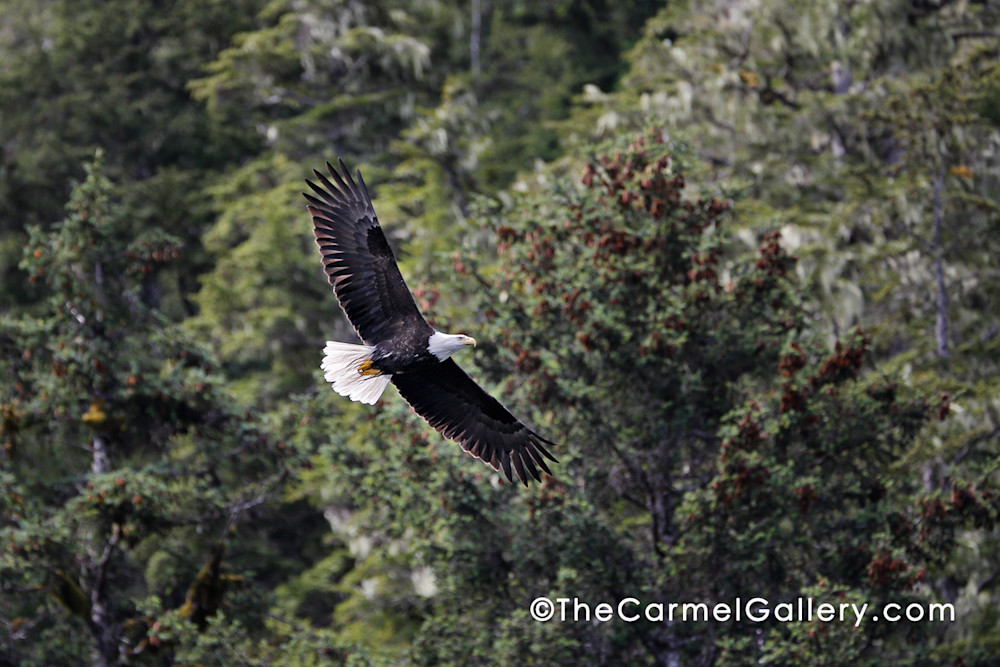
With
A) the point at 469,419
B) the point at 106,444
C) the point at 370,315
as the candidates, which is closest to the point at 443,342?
the point at 370,315

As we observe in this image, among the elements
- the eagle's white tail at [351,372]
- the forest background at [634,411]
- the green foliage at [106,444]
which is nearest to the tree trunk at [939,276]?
the forest background at [634,411]

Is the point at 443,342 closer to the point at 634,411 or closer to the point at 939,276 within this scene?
the point at 634,411

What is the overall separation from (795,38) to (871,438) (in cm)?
729

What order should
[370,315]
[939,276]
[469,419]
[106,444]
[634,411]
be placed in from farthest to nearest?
[106,444]
[939,276]
[634,411]
[469,419]
[370,315]

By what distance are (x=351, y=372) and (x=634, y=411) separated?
3.10 meters

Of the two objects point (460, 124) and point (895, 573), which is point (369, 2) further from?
point (895, 573)

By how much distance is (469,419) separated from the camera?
9680mm

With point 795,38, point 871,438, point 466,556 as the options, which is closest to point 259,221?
point 795,38

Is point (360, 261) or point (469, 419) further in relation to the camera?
point (469, 419)

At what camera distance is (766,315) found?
11.1m

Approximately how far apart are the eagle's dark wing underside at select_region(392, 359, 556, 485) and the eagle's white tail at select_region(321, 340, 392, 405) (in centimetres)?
35

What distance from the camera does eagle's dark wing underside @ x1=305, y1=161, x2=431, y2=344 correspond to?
899cm

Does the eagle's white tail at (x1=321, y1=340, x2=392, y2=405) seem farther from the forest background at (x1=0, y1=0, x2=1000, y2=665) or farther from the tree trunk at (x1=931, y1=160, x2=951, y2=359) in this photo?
the tree trunk at (x1=931, y1=160, x2=951, y2=359)

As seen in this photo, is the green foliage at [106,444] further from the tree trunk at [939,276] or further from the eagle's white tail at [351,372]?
the tree trunk at [939,276]
